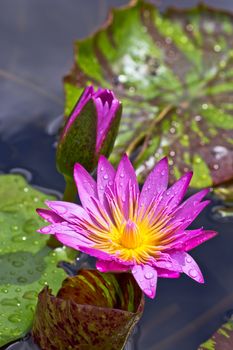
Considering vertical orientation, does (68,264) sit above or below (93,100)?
below

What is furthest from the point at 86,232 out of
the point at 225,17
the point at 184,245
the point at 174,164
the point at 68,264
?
the point at 225,17

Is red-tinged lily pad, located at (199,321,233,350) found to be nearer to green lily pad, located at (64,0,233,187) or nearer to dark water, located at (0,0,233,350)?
dark water, located at (0,0,233,350)

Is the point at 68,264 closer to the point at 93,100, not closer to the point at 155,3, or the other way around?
the point at 93,100

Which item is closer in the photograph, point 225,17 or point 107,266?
point 107,266

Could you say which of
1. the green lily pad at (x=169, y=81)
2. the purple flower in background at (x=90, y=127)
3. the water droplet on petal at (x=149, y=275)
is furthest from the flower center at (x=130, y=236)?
the green lily pad at (x=169, y=81)

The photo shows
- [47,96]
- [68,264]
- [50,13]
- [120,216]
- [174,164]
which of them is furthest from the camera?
[50,13]
